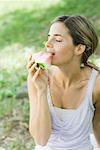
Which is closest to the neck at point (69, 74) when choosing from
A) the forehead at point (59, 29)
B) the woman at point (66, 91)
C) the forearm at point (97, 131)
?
the woman at point (66, 91)

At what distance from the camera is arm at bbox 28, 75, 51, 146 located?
280 centimetres

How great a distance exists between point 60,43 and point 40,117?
1.53ft

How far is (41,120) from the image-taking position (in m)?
2.83

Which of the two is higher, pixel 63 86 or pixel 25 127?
pixel 63 86

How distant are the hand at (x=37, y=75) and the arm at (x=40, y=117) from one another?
43 millimetres

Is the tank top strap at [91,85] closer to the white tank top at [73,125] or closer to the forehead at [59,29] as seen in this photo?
the white tank top at [73,125]

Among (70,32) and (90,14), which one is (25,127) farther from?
(90,14)

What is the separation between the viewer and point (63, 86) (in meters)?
3.06

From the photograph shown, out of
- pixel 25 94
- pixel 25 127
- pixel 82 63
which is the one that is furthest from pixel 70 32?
pixel 25 94

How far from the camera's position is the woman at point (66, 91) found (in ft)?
9.23

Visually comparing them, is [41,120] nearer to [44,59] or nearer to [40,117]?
[40,117]

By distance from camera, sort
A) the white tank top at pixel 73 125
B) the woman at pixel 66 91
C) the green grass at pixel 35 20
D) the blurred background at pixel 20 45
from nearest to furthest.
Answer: the woman at pixel 66 91, the white tank top at pixel 73 125, the blurred background at pixel 20 45, the green grass at pixel 35 20

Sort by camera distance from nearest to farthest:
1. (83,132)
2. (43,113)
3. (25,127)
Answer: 1. (43,113)
2. (83,132)
3. (25,127)

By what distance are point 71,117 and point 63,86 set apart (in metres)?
0.23
